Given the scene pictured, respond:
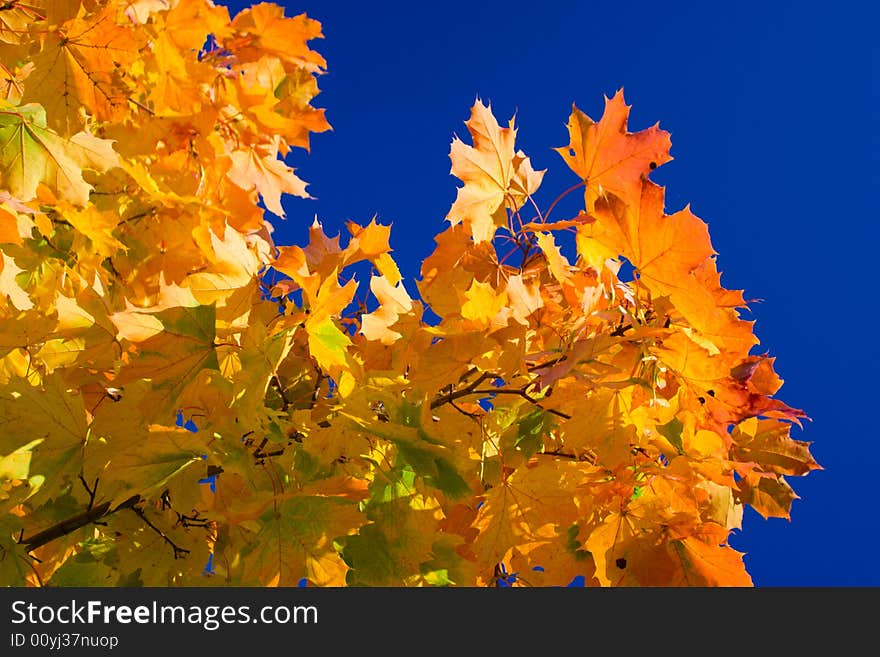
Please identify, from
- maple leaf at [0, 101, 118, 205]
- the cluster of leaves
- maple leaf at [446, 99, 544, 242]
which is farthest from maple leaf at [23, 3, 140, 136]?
maple leaf at [446, 99, 544, 242]

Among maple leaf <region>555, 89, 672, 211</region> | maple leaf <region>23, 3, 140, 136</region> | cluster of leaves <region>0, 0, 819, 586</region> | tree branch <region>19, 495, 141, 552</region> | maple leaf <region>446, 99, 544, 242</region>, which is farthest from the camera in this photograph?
maple leaf <region>23, 3, 140, 136</region>

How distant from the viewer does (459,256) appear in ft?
6.88

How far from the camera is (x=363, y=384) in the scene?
62.2 inches

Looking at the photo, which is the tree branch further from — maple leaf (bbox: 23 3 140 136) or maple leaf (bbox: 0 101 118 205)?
maple leaf (bbox: 23 3 140 136)

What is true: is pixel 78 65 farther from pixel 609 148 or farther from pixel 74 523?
pixel 609 148

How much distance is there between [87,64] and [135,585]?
1.54m

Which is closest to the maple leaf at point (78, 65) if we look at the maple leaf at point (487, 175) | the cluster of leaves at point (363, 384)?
the cluster of leaves at point (363, 384)

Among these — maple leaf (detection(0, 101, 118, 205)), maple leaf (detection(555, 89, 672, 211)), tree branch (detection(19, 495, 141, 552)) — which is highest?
maple leaf (detection(0, 101, 118, 205))

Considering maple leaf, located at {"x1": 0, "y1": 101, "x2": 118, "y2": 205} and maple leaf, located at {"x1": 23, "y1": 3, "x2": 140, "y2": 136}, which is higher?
maple leaf, located at {"x1": 23, "y1": 3, "x2": 140, "y2": 136}

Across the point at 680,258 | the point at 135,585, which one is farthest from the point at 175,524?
the point at 680,258

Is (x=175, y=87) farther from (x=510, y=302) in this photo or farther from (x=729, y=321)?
(x=729, y=321)

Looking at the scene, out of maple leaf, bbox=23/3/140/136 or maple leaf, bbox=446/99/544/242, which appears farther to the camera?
maple leaf, bbox=23/3/140/136

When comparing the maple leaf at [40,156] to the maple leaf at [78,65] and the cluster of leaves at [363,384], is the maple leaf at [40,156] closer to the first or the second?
the cluster of leaves at [363,384]

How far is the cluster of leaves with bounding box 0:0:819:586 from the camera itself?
1.55 metres
